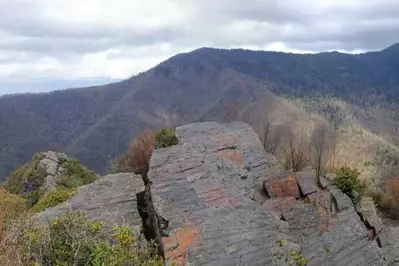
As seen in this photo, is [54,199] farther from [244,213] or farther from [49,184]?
[49,184]

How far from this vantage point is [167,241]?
13.8 meters

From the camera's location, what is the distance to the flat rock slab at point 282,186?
1753 centimetres

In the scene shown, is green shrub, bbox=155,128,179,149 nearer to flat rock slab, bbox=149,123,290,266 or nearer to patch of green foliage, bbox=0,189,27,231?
flat rock slab, bbox=149,123,290,266

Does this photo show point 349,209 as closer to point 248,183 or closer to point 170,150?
point 248,183

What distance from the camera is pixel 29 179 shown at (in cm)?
3238

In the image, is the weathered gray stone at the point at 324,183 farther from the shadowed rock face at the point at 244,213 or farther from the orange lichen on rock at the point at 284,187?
the orange lichen on rock at the point at 284,187

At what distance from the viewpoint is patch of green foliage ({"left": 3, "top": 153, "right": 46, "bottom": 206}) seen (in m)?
29.3

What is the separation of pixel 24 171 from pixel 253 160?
2083 cm

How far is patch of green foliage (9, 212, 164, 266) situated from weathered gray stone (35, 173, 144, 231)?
68.3 inches

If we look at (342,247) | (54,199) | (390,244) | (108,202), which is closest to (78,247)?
(108,202)

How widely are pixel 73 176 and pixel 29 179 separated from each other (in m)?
2.87

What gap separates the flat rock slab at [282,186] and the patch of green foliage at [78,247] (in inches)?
224

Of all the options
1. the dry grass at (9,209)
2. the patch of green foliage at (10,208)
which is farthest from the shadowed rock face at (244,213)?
the patch of green foliage at (10,208)

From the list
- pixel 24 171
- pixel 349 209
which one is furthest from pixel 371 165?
pixel 349 209
